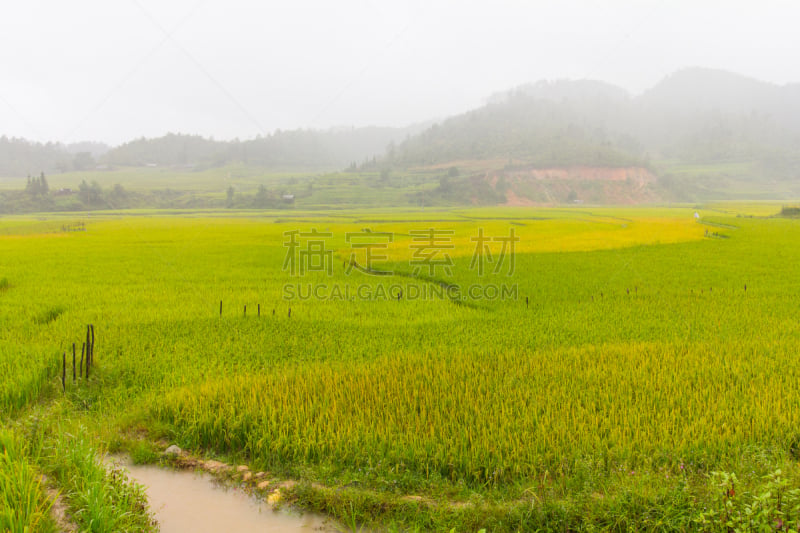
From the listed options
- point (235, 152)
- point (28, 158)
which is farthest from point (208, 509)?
point (28, 158)

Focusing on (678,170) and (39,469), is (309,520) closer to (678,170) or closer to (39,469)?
(39,469)

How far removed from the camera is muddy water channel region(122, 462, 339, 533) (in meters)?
2.98

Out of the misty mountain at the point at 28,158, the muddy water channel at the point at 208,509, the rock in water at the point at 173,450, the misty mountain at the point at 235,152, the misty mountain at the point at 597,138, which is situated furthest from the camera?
the misty mountain at the point at 235,152

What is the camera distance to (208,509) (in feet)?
10.3

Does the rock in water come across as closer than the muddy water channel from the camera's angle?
No


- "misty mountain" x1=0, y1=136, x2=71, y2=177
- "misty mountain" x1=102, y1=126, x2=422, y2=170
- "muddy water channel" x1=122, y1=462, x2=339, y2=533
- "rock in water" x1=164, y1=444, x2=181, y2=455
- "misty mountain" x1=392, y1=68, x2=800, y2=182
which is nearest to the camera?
"muddy water channel" x1=122, y1=462, x2=339, y2=533

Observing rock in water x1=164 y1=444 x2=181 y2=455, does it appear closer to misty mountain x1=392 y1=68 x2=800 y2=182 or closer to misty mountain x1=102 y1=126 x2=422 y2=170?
misty mountain x1=392 y1=68 x2=800 y2=182

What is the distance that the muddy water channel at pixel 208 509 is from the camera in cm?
298

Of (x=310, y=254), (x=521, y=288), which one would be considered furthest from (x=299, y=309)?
(x=310, y=254)

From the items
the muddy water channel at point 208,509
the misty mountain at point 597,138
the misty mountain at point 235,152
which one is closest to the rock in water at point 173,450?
the muddy water channel at point 208,509

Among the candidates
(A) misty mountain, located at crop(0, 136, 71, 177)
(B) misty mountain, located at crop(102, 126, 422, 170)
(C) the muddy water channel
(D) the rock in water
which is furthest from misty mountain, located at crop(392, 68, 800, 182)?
(C) the muddy water channel

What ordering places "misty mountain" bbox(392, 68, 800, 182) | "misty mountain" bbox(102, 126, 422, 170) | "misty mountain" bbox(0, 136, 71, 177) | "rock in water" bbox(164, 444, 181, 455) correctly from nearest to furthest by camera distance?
"rock in water" bbox(164, 444, 181, 455) < "misty mountain" bbox(392, 68, 800, 182) < "misty mountain" bbox(0, 136, 71, 177) < "misty mountain" bbox(102, 126, 422, 170)

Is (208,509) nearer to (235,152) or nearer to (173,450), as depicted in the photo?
(173,450)

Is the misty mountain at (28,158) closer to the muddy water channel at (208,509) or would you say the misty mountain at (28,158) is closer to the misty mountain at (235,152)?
the misty mountain at (235,152)
